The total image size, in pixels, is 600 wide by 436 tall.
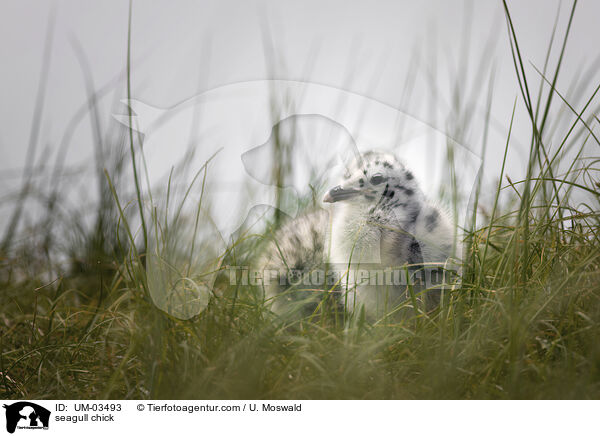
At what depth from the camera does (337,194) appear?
1.33 m

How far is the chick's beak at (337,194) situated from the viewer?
1.32 m

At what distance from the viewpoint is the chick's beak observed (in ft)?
4.32

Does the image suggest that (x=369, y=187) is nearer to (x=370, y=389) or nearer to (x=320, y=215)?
(x=320, y=215)

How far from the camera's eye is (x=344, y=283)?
133cm

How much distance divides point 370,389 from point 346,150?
28.2 inches

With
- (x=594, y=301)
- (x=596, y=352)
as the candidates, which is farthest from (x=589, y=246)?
(x=596, y=352)

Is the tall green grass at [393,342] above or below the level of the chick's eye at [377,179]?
below

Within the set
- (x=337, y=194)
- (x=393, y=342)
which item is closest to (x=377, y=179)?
(x=337, y=194)
